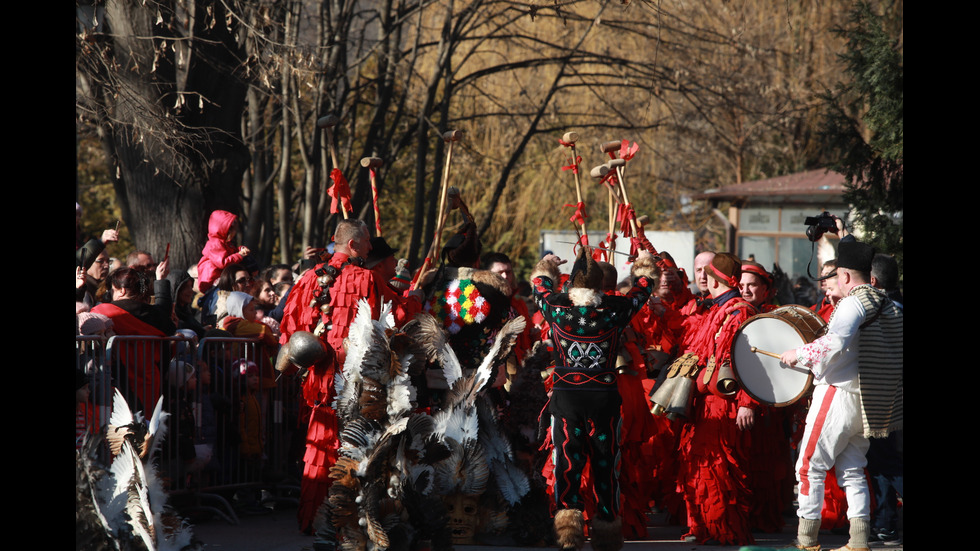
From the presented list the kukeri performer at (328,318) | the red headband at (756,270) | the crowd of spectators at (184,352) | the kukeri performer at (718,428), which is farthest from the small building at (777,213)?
the kukeri performer at (328,318)

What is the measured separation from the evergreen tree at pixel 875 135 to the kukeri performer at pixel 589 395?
7.30m

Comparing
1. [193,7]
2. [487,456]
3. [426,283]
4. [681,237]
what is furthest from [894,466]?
[681,237]

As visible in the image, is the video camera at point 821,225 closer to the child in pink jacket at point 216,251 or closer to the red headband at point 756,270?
the red headband at point 756,270

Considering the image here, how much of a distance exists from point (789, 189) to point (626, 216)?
15976 millimetres

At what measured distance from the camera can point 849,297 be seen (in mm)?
6184

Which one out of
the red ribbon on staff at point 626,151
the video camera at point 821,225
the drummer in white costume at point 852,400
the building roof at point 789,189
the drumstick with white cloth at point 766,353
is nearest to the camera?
the drummer in white costume at point 852,400

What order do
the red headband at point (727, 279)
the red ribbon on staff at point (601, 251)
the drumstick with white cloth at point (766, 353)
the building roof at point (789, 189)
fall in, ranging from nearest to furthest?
the drumstick with white cloth at point (766, 353), the red headband at point (727, 279), the red ribbon on staff at point (601, 251), the building roof at point (789, 189)

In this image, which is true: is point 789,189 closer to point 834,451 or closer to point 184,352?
point 834,451

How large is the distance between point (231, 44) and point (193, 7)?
1176 mm

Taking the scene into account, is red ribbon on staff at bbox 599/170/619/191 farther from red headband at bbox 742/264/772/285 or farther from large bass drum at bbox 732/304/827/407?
large bass drum at bbox 732/304/827/407

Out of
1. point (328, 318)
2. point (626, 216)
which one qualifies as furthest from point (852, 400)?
point (328, 318)

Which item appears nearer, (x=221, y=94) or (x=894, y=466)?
(x=894, y=466)

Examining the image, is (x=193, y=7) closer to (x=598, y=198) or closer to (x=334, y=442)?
(x=334, y=442)

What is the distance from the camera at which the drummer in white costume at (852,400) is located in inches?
239
